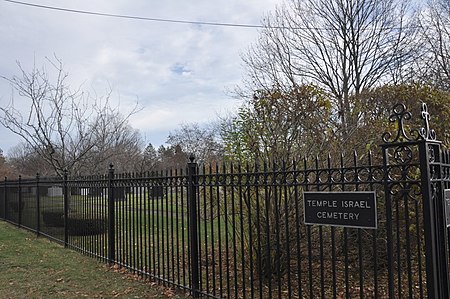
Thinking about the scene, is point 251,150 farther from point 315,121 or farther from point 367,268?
point 367,268

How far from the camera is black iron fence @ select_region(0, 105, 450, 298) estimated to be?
10.4ft

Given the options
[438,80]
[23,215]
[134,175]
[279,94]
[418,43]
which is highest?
[418,43]

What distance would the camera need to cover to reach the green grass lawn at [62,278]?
593cm

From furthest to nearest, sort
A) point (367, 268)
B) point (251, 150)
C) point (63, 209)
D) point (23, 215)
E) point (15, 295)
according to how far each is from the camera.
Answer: point (23, 215), point (63, 209), point (367, 268), point (251, 150), point (15, 295)

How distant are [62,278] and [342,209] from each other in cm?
533

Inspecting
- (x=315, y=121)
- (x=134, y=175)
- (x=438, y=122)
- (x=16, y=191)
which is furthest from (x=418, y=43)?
(x=16, y=191)

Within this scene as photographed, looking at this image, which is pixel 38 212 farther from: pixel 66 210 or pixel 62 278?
pixel 62 278

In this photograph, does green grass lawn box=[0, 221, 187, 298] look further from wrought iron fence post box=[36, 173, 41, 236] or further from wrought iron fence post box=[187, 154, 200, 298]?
wrought iron fence post box=[36, 173, 41, 236]

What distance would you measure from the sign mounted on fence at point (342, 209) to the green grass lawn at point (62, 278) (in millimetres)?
2696

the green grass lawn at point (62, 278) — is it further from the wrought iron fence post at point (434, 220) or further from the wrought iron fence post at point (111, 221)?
the wrought iron fence post at point (434, 220)

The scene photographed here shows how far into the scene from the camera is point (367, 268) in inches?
295

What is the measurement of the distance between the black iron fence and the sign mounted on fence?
19 millimetres

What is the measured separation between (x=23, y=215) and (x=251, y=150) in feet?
34.5

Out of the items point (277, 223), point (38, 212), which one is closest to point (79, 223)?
point (38, 212)
